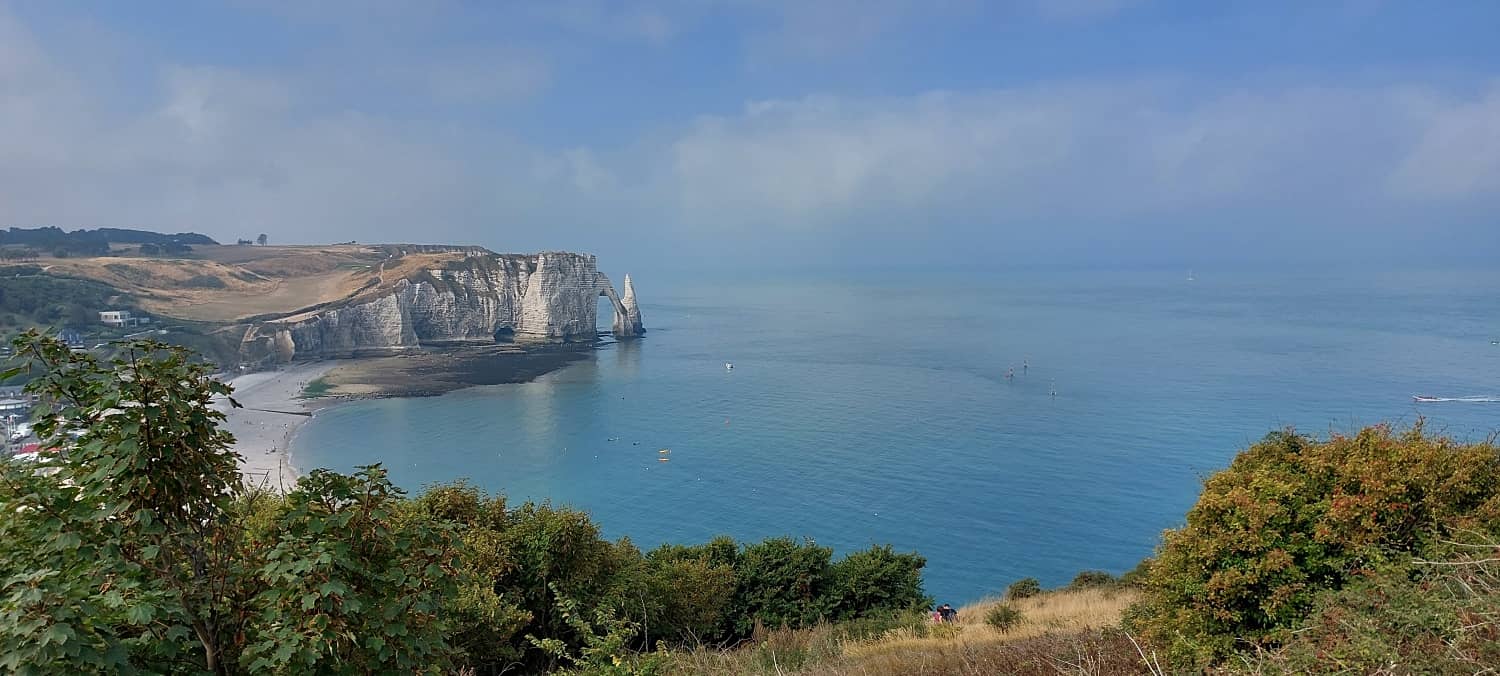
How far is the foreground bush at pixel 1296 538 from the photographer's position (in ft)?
24.2

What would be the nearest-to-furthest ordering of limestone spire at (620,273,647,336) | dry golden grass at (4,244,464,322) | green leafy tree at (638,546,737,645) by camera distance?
green leafy tree at (638,546,737,645)
dry golden grass at (4,244,464,322)
limestone spire at (620,273,647,336)

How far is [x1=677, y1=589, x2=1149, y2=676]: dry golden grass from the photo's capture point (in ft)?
23.5

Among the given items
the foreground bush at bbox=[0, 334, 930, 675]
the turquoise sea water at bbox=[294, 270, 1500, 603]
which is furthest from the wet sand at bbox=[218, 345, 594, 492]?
the foreground bush at bbox=[0, 334, 930, 675]

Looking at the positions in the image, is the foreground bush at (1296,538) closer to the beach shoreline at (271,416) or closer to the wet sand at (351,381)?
the beach shoreline at (271,416)

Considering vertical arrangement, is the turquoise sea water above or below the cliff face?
below

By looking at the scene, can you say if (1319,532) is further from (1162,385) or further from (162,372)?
(1162,385)

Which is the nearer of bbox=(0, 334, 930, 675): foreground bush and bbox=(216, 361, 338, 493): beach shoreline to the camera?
bbox=(0, 334, 930, 675): foreground bush

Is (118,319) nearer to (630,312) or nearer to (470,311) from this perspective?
(470,311)

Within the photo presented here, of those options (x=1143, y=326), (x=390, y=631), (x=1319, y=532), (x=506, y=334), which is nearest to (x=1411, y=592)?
(x=1319, y=532)

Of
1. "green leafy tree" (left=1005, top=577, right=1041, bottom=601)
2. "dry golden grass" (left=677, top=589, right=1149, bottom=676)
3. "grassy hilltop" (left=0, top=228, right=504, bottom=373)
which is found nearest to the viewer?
"dry golden grass" (left=677, top=589, right=1149, bottom=676)

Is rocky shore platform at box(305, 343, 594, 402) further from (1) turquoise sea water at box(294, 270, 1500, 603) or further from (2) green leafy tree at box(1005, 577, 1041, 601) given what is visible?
(2) green leafy tree at box(1005, 577, 1041, 601)

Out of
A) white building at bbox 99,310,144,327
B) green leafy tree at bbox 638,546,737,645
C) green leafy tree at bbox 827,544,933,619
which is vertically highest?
white building at bbox 99,310,144,327

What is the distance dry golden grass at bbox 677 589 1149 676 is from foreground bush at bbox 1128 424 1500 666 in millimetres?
819

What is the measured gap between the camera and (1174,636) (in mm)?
7801
